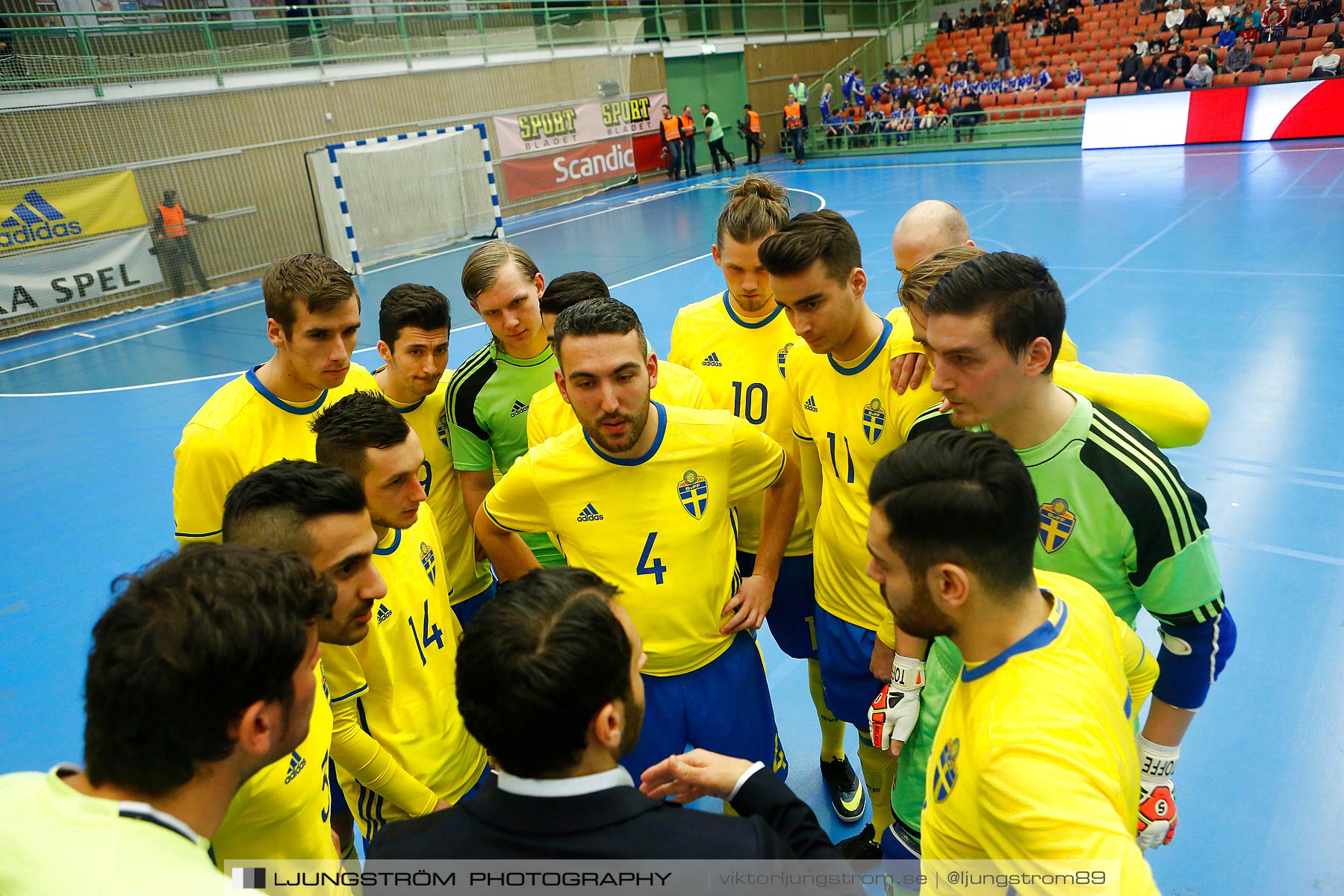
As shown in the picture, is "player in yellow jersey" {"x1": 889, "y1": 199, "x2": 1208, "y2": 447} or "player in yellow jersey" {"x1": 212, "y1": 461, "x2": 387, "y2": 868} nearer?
"player in yellow jersey" {"x1": 212, "y1": 461, "x2": 387, "y2": 868}

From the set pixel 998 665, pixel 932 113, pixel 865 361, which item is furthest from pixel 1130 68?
pixel 998 665

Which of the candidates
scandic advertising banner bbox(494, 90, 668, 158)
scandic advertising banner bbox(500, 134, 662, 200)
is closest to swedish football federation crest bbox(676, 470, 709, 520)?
scandic advertising banner bbox(500, 134, 662, 200)

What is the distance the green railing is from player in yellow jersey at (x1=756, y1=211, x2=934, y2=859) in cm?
1888

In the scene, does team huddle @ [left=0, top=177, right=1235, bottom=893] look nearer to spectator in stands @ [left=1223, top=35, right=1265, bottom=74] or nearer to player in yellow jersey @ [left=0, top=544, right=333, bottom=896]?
player in yellow jersey @ [left=0, top=544, right=333, bottom=896]

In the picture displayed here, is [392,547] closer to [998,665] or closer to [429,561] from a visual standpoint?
[429,561]

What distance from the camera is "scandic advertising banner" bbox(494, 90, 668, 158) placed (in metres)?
24.5

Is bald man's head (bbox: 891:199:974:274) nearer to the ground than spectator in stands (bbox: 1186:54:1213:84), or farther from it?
nearer to the ground

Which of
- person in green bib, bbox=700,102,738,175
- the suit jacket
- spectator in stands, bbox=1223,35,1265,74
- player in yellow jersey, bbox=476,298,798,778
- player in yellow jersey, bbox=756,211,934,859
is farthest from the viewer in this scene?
person in green bib, bbox=700,102,738,175

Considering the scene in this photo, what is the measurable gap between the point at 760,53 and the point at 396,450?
1328 inches

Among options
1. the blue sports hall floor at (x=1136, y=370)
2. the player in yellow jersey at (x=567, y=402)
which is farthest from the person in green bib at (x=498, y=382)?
the blue sports hall floor at (x=1136, y=370)

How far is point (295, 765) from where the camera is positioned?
2285 millimetres

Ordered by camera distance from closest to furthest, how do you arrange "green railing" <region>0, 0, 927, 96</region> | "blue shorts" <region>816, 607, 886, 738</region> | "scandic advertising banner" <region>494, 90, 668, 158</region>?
1. "blue shorts" <region>816, 607, 886, 738</region>
2. "green railing" <region>0, 0, 927, 96</region>
3. "scandic advertising banner" <region>494, 90, 668, 158</region>

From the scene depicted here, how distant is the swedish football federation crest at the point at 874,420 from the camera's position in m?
3.30

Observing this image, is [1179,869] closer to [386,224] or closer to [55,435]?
[55,435]
